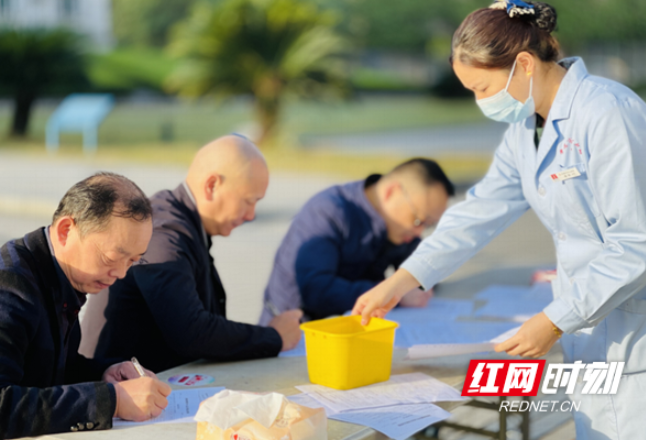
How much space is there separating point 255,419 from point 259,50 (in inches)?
579

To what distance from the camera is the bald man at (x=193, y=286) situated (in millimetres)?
2266

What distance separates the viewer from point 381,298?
7.47ft

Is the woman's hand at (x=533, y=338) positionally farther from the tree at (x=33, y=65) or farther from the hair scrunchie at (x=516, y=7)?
the tree at (x=33, y=65)

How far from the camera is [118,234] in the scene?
181 centimetres

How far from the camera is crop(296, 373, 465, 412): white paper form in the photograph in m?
1.98

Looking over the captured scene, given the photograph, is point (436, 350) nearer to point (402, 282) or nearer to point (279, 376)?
point (402, 282)

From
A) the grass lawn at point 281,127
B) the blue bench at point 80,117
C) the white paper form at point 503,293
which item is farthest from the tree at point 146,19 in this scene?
the white paper form at point 503,293

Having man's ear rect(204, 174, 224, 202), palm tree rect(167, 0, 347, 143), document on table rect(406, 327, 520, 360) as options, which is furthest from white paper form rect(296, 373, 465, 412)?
palm tree rect(167, 0, 347, 143)

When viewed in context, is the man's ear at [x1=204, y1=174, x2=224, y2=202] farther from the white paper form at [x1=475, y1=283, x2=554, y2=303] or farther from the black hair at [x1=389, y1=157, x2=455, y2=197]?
the white paper form at [x1=475, y1=283, x2=554, y2=303]

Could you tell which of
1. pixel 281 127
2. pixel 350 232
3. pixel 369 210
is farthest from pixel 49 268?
pixel 281 127

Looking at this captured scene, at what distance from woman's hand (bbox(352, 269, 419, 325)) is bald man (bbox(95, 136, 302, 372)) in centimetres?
32

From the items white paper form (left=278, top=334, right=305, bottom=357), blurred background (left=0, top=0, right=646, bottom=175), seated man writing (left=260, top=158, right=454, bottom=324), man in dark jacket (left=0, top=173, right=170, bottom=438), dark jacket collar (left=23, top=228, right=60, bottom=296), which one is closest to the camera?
man in dark jacket (left=0, top=173, right=170, bottom=438)

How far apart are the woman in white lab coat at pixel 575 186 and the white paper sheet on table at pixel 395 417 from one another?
26 cm

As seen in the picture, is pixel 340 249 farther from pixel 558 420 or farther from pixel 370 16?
pixel 370 16
